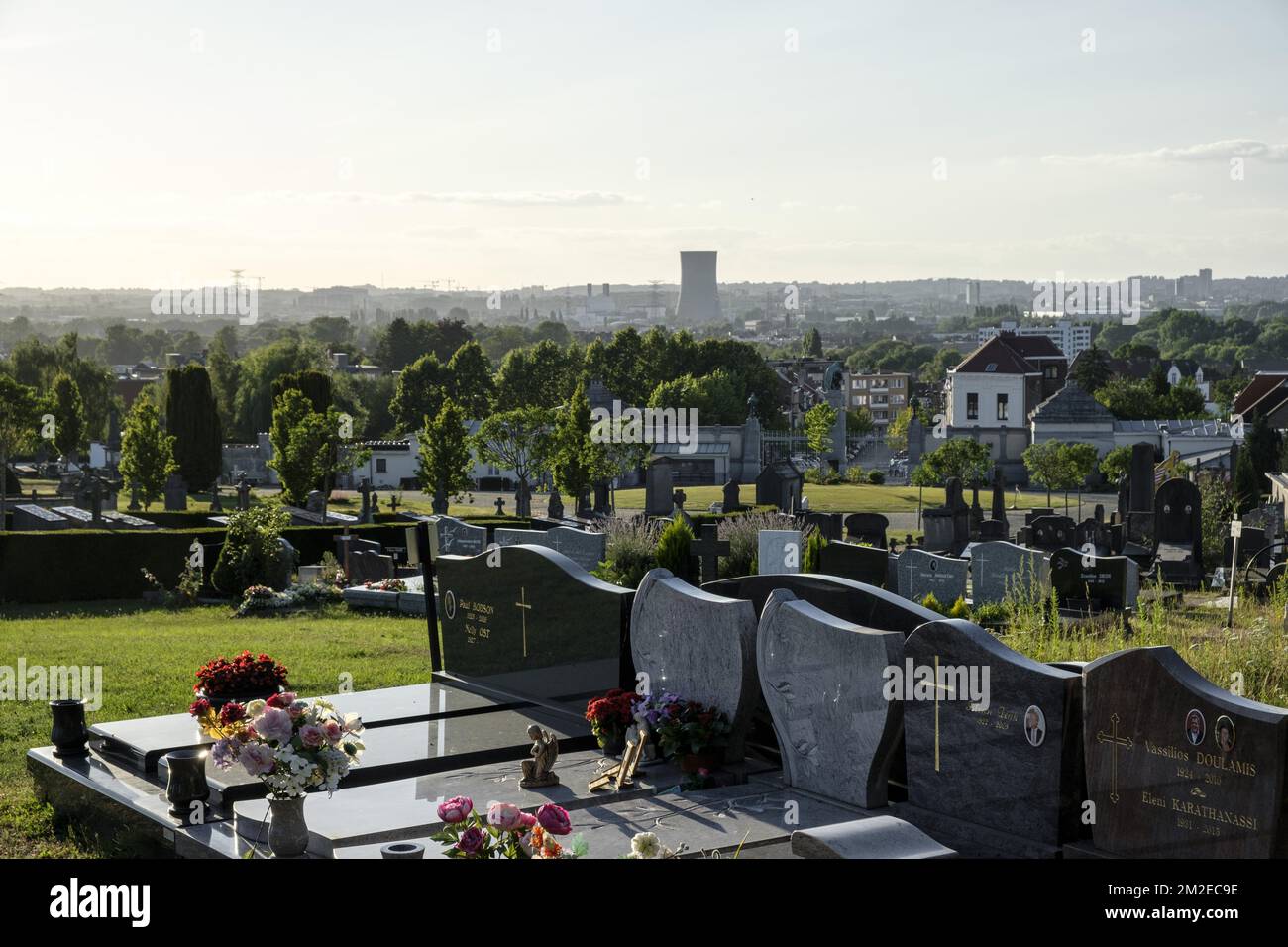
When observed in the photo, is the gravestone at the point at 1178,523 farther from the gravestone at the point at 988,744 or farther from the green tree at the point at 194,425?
the green tree at the point at 194,425

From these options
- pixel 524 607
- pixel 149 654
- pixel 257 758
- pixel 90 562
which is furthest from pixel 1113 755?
pixel 90 562

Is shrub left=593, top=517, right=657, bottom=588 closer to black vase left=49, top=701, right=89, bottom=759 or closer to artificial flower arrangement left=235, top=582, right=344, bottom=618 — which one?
artificial flower arrangement left=235, top=582, right=344, bottom=618

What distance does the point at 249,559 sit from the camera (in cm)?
2148

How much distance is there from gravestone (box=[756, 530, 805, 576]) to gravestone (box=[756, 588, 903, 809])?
345 inches

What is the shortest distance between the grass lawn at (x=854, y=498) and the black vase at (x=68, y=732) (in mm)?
33930

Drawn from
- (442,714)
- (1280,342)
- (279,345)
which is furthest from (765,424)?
(1280,342)

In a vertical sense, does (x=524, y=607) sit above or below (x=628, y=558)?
above

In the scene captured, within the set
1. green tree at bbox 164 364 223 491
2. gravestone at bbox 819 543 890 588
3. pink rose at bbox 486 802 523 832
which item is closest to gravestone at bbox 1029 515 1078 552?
gravestone at bbox 819 543 890 588

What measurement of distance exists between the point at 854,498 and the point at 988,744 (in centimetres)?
4085

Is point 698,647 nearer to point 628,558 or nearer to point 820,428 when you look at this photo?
point 628,558

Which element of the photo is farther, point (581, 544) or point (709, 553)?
point (581, 544)

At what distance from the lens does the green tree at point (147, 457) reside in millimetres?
43188
